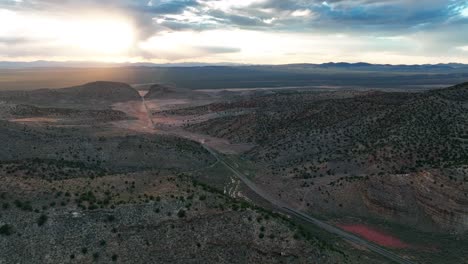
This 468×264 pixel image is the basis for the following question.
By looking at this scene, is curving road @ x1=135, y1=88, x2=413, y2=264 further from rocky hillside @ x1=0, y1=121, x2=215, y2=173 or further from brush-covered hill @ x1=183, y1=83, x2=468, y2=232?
rocky hillside @ x1=0, y1=121, x2=215, y2=173

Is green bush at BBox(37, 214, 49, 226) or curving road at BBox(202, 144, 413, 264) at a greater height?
green bush at BBox(37, 214, 49, 226)

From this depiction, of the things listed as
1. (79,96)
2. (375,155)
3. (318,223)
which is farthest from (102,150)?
(79,96)

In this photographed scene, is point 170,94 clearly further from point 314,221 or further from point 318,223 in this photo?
point 318,223

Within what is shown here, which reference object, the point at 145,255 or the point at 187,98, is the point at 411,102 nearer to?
the point at 145,255

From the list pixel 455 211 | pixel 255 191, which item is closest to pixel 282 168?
pixel 255 191

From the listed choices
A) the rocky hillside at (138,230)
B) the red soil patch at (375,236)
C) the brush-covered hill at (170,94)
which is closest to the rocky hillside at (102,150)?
the rocky hillside at (138,230)

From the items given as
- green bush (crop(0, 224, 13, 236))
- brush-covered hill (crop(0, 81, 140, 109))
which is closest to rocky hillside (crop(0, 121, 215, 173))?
green bush (crop(0, 224, 13, 236))

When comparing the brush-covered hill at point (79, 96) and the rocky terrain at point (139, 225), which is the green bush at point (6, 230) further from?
the brush-covered hill at point (79, 96)

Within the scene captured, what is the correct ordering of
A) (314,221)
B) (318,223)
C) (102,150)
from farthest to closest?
(102,150) → (314,221) → (318,223)
